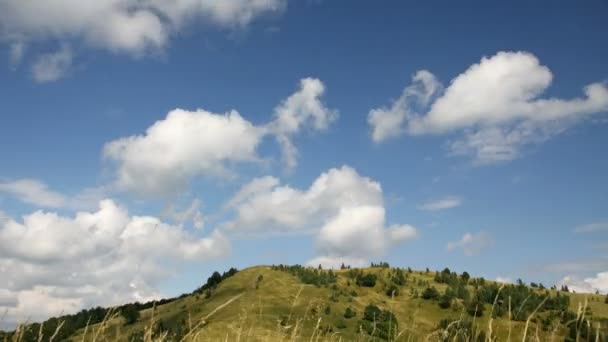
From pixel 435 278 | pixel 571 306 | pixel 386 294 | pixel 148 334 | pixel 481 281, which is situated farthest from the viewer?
pixel 435 278

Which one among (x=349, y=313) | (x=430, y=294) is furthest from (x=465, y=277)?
(x=349, y=313)

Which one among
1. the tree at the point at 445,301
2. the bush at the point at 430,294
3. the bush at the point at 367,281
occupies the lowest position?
the tree at the point at 445,301

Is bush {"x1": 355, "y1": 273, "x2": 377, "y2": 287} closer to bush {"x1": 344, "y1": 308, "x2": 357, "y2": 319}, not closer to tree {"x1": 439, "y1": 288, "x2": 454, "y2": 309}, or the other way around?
tree {"x1": 439, "y1": 288, "x2": 454, "y2": 309}

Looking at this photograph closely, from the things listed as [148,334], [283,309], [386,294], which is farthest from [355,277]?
[148,334]

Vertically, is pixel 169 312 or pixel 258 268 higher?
pixel 258 268

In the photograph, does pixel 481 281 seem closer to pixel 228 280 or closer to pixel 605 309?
pixel 605 309

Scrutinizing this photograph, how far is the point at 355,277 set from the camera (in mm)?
74750

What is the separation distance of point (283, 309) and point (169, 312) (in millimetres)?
20200

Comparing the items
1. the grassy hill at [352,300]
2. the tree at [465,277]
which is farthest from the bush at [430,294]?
the tree at [465,277]

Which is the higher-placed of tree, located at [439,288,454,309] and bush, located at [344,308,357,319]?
tree, located at [439,288,454,309]

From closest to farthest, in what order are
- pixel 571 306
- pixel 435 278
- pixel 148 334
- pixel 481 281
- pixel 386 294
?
1. pixel 148 334
2. pixel 571 306
3. pixel 386 294
4. pixel 481 281
5. pixel 435 278

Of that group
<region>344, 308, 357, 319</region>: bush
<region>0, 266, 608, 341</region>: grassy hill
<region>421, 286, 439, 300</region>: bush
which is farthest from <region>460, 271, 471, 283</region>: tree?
<region>344, 308, 357, 319</region>: bush

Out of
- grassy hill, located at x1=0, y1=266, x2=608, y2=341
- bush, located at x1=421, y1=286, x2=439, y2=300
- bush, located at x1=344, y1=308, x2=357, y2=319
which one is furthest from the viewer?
bush, located at x1=421, y1=286, x2=439, y2=300

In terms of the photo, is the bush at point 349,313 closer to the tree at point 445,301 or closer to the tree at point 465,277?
the tree at point 445,301
